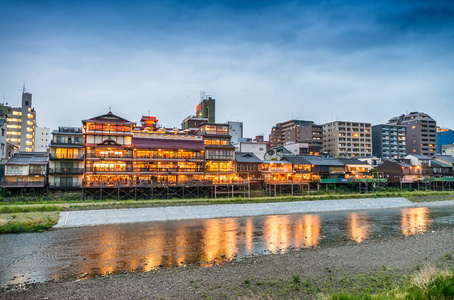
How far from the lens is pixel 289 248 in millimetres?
25125

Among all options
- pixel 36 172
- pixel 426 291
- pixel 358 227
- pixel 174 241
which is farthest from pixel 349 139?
pixel 426 291

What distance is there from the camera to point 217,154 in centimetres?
5916

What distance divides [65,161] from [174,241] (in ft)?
106

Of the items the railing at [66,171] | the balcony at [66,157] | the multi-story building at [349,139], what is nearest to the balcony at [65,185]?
the railing at [66,171]

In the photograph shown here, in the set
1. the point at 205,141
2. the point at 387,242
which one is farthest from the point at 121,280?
the point at 205,141

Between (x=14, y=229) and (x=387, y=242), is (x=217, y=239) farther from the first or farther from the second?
(x=14, y=229)

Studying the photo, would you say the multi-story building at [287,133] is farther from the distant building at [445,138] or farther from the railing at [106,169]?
the railing at [106,169]

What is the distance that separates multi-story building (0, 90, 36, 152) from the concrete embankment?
76.6 m

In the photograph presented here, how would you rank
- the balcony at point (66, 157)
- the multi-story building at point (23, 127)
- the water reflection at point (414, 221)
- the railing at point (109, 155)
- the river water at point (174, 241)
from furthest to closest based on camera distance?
1. the multi-story building at point (23, 127)
2. the railing at point (109, 155)
3. the balcony at point (66, 157)
4. the water reflection at point (414, 221)
5. the river water at point (174, 241)

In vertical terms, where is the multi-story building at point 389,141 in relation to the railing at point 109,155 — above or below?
above

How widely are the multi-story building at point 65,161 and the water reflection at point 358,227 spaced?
40.1m

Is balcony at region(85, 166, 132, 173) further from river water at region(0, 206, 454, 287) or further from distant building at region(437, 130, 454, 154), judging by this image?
distant building at region(437, 130, 454, 154)

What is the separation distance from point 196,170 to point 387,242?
116ft

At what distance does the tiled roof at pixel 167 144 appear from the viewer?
5338cm
